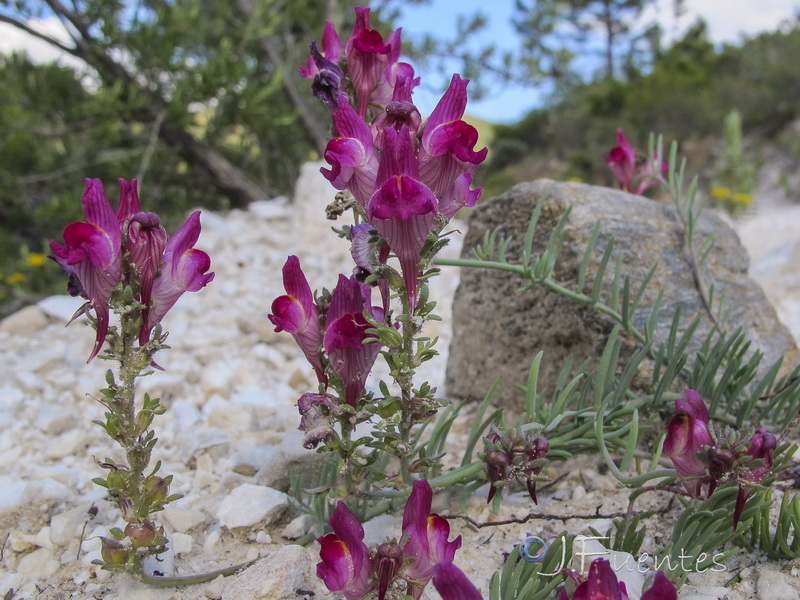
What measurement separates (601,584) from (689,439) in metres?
0.40

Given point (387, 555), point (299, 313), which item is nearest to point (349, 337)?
point (299, 313)

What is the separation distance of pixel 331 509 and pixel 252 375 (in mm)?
1512

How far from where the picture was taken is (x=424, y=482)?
117 centimetres

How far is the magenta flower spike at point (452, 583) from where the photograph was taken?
100 cm

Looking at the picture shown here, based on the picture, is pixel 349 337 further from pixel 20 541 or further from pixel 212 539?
pixel 20 541

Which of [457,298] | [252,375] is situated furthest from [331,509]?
[252,375]

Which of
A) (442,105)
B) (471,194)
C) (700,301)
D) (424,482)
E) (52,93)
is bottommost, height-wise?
(424,482)

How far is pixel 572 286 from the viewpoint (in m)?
2.08

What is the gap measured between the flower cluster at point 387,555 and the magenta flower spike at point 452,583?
77 mm

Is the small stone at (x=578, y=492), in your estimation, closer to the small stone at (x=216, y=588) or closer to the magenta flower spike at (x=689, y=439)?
the magenta flower spike at (x=689, y=439)

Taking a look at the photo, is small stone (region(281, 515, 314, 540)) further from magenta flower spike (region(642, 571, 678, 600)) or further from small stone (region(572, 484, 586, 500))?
magenta flower spike (region(642, 571, 678, 600))

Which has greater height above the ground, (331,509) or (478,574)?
(331,509)

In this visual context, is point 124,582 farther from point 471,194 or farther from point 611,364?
point 611,364

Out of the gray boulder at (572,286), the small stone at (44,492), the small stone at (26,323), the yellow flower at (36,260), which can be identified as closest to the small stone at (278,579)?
the small stone at (44,492)
